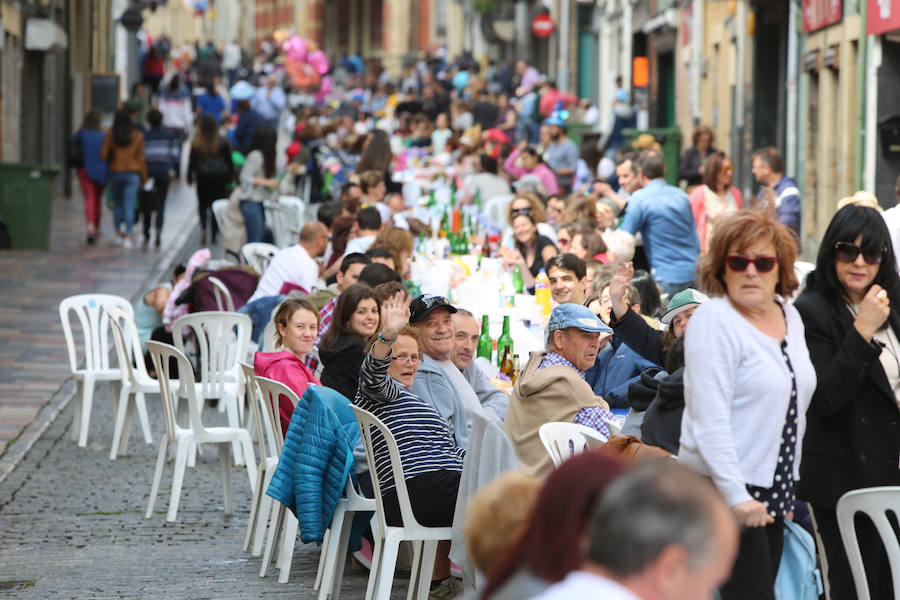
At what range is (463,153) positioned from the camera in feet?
61.2

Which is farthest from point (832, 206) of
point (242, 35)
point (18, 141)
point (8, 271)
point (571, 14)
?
point (242, 35)

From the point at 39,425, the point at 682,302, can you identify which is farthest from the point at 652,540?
the point at 39,425

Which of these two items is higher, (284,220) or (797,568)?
(284,220)

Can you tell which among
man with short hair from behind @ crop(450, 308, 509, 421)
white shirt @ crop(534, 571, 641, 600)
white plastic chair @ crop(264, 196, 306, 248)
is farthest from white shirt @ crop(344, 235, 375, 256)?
white shirt @ crop(534, 571, 641, 600)

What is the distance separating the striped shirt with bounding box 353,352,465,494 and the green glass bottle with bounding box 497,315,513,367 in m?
1.76

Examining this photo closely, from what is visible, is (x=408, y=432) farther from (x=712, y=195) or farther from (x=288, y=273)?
(x=712, y=195)

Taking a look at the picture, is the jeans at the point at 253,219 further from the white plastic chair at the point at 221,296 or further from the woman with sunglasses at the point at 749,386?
the woman with sunglasses at the point at 749,386

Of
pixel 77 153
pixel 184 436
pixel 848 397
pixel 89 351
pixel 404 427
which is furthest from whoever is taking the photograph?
pixel 77 153

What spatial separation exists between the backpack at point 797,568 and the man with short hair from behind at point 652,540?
217 cm

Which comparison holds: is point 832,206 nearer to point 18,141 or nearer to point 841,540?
point 841,540

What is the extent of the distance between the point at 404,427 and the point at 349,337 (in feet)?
4.09

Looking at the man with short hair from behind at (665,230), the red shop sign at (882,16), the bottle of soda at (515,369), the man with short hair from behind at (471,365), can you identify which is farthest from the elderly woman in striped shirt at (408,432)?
the red shop sign at (882,16)

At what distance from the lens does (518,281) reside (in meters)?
10.3

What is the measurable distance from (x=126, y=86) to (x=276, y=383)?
35987mm
